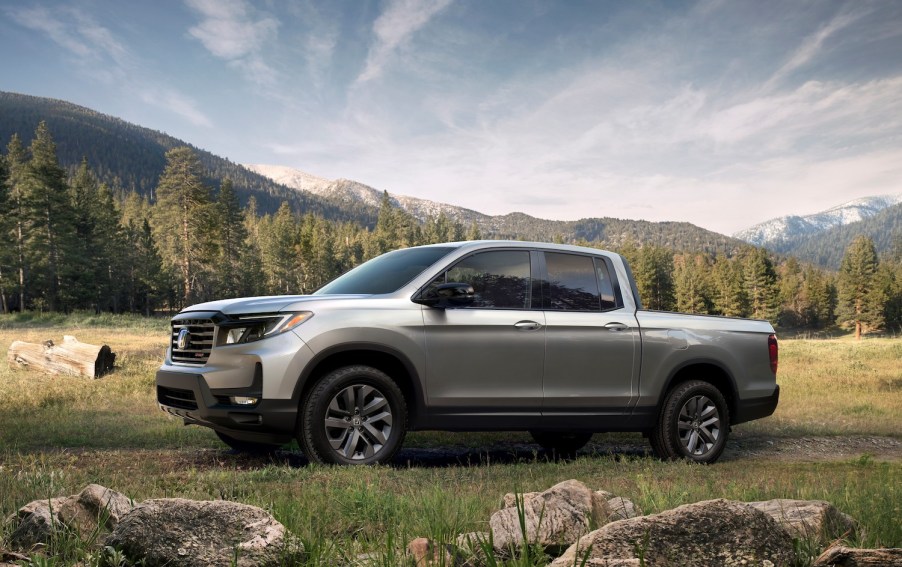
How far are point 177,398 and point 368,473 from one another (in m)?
2.25

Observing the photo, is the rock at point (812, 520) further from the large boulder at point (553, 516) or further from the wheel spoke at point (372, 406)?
the wheel spoke at point (372, 406)

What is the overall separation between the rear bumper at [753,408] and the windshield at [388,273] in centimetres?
398

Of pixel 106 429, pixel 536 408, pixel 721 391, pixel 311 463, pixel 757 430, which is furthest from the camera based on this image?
pixel 757 430

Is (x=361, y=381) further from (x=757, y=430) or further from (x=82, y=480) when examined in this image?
(x=757, y=430)

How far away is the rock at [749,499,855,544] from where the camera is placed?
3.22 meters

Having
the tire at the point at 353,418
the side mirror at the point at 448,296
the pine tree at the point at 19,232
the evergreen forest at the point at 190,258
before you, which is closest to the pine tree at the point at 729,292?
the evergreen forest at the point at 190,258

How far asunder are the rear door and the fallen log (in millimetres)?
11334

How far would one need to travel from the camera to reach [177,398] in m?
6.75

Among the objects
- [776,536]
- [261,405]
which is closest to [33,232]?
[261,405]

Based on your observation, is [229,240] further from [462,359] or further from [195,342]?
[462,359]

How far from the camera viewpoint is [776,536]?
2.83m

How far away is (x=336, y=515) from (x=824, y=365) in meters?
26.1

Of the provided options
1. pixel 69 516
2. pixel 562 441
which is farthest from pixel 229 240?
pixel 69 516

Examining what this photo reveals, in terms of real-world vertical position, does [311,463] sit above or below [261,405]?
below
